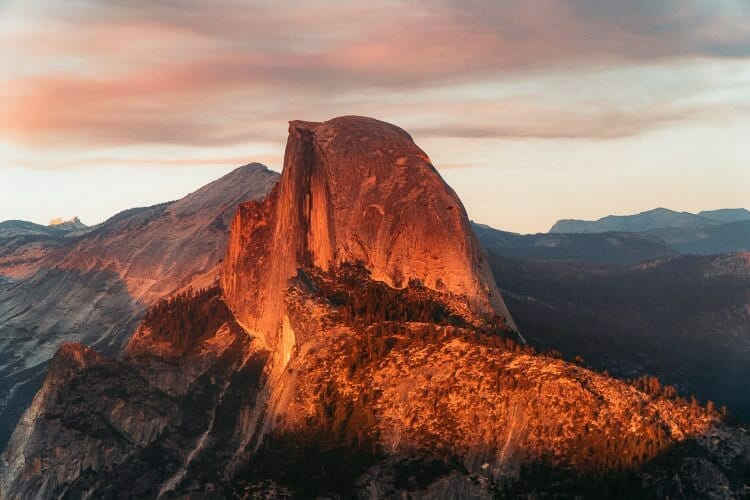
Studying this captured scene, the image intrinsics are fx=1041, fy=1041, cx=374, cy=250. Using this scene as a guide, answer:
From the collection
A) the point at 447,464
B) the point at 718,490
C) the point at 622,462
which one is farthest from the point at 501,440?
the point at 718,490

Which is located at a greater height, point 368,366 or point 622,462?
point 368,366

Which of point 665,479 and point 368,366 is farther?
point 368,366

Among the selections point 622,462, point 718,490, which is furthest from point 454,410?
point 718,490

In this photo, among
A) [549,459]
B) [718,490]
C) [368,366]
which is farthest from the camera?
[368,366]

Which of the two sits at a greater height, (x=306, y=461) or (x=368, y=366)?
(x=368, y=366)

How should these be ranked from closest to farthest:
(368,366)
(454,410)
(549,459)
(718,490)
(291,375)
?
(718,490)
(549,459)
(454,410)
(368,366)
(291,375)

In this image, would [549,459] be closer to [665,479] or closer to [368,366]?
[665,479]

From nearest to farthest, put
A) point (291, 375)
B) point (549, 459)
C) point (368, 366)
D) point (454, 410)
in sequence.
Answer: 1. point (549, 459)
2. point (454, 410)
3. point (368, 366)
4. point (291, 375)

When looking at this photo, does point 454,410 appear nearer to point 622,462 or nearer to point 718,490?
point 622,462

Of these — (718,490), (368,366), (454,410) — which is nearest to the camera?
(718,490)
